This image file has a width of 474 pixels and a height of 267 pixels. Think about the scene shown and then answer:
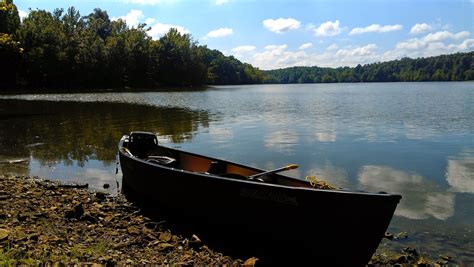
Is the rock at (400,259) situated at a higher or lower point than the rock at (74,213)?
lower

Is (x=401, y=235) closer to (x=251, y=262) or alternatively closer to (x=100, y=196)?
(x=251, y=262)

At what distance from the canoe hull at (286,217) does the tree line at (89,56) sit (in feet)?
208

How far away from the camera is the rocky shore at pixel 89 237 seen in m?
6.23

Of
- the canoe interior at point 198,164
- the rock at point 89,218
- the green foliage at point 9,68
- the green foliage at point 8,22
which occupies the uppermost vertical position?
the green foliage at point 8,22

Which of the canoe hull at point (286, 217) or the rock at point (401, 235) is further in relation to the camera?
the rock at point (401, 235)

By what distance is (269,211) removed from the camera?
7.34m

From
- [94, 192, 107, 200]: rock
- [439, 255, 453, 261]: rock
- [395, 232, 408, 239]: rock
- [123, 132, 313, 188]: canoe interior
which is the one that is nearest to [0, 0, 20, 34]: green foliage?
[123, 132, 313, 188]: canoe interior

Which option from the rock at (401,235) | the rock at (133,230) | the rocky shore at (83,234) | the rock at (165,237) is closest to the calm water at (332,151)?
the rock at (401,235)

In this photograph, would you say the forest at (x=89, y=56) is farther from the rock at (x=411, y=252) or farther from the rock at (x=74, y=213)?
the rock at (x=411, y=252)

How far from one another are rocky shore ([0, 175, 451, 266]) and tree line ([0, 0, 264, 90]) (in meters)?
60.6

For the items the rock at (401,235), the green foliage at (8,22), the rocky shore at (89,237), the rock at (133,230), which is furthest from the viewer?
the green foliage at (8,22)

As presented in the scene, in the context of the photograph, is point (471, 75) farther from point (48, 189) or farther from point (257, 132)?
point (48, 189)

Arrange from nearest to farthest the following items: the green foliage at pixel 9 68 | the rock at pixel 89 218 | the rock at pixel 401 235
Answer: the rock at pixel 401 235
the rock at pixel 89 218
the green foliage at pixel 9 68

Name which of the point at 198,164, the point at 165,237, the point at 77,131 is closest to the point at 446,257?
the point at 165,237
